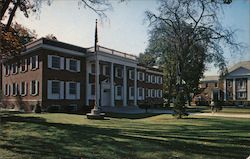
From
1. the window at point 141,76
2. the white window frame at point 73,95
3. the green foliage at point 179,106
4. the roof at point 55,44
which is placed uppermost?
the roof at point 55,44

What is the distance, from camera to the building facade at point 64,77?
33.0 meters

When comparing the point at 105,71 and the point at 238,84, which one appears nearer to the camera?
the point at 105,71

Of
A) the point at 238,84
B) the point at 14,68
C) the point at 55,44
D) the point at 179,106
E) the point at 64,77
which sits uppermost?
the point at 55,44

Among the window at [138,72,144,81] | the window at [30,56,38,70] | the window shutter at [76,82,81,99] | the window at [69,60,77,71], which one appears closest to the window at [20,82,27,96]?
the window at [30,56,38,70]

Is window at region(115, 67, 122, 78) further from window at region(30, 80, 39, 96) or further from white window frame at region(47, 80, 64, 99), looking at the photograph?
window at region(30, 80, 39, 96)

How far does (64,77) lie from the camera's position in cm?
3488

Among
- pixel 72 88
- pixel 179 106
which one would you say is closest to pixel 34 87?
pixel 72 88

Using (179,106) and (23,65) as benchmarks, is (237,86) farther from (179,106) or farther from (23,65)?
(23,65)

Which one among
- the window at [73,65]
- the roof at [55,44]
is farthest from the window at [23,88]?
the window at [73,65]

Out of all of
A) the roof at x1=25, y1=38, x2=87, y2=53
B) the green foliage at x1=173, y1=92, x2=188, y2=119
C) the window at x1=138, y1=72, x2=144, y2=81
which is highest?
the roof at x1=25, y1=38, x2=87, y2=53

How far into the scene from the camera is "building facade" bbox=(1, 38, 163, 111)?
108 ft

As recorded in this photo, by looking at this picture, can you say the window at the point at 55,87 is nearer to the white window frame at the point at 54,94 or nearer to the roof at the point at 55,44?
the white window frame at the point at 54,94

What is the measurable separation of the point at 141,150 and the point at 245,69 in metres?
77.6

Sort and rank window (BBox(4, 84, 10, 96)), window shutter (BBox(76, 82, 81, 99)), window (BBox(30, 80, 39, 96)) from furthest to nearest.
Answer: window (BBox(4, 84, 10, 96))
window shutter (BBox(76, 82, 81, 99))
window (BBox(30, 80, 39, 96))
